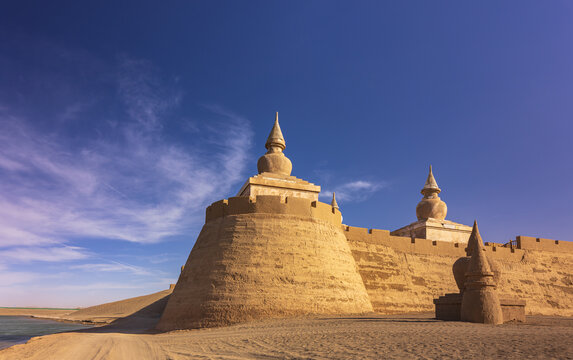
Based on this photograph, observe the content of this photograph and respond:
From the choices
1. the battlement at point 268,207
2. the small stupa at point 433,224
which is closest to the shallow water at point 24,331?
the battlement at point 268,207

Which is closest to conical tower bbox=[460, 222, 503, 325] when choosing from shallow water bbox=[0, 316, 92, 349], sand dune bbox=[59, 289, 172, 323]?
shallow water bbox=[0, 316, 92, 349]

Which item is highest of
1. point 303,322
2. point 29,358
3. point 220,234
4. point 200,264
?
point 220,234

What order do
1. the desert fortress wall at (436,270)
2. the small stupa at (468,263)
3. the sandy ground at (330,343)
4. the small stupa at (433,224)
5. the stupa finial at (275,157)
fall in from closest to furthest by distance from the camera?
the sandy ground at (330,343) < the small stupa at (468,263) < the desert fortress wall at (436,270) < the stupa finial at (275,157) < the small stupa at (433,224)

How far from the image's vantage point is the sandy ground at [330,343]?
7.09 meters

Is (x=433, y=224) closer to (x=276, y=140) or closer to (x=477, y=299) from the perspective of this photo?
(x=276, y=140)

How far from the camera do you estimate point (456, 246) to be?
79.4ft

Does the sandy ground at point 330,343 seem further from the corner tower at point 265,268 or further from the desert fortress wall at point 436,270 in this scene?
the desert fortress wall at point 436,270

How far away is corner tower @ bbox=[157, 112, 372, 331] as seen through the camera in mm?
14750

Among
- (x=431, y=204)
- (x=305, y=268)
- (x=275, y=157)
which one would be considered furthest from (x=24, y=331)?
(x=431, y=204)

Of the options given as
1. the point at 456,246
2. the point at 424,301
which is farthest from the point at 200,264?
the point at 456,246

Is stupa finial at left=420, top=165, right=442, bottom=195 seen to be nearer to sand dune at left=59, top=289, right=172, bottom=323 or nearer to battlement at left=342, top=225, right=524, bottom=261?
battlement at left=342, top=225, right=524, bottom=261

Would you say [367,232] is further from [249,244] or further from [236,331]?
Answer: [236,331]

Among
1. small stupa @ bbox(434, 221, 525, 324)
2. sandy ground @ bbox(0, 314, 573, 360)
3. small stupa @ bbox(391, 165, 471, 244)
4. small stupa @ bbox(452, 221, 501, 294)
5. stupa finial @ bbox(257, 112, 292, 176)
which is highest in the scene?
stupa finial @ bbox(257, 112, 292, 176)

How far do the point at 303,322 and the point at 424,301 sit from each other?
1013cm
